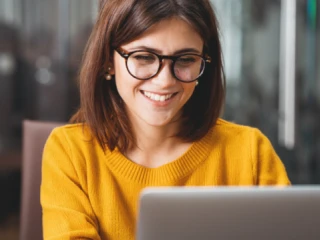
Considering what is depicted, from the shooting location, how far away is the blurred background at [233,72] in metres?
3.28

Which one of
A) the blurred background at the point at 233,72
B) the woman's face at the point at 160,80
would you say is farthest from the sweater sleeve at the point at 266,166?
the blurred background at the point at 233,72

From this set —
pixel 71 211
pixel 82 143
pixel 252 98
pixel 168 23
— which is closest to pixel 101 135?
pixel 82 143

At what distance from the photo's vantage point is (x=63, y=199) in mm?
1305

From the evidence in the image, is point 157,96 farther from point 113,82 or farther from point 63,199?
point 63,199

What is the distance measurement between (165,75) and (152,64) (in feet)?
0.13

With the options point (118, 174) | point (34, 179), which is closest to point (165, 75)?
point (118, 174)

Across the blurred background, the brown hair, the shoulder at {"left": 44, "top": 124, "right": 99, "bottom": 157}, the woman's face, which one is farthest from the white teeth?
the blurred background

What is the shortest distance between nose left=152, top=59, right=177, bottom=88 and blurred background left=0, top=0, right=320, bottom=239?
2.06 meters

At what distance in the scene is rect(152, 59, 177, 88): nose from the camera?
1.23 meters

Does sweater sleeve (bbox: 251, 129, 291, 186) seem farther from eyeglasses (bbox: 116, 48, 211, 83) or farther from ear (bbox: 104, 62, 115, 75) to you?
ear (bbox: 104, 62, 115, 75)

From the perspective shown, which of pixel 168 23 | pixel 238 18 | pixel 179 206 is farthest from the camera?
pixel 238 18

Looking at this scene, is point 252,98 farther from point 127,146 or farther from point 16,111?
point 127,146

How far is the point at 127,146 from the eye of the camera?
142 cm

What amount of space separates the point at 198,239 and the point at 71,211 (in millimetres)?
521
